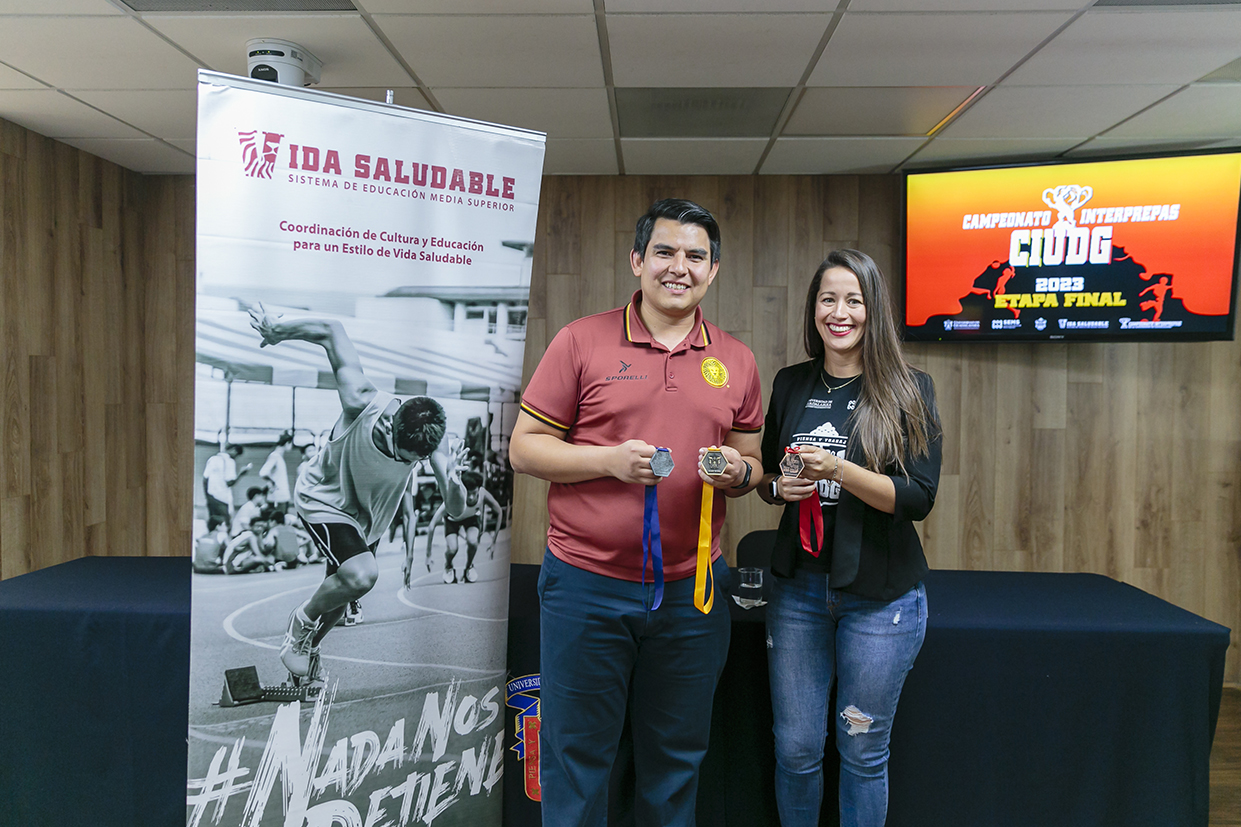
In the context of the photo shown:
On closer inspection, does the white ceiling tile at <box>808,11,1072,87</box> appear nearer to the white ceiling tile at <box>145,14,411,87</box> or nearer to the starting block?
the white ceiling tile at <box>145,14,411,87</box>

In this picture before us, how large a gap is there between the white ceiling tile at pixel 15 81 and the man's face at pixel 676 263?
2.59 meters

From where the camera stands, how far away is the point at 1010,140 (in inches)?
126

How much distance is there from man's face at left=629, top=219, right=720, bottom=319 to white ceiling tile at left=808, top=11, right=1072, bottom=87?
1.15m

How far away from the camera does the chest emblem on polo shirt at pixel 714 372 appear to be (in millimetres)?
1565

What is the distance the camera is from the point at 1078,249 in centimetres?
323

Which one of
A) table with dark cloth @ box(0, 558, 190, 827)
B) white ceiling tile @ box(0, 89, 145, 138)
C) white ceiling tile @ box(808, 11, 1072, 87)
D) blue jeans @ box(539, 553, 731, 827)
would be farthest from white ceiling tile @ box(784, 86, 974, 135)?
white ceiling tile @ box(0, 89, 145, 138)

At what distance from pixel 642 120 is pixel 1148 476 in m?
3.22

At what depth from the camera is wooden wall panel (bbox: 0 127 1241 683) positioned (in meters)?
3.63

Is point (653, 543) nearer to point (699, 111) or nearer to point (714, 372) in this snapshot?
point (714, 372)

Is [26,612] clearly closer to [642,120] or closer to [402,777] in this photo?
[402,777]

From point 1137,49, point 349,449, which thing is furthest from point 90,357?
point 1137,49

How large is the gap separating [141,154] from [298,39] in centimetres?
180

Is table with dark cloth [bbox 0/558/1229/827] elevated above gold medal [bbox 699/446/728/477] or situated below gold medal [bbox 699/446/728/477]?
below

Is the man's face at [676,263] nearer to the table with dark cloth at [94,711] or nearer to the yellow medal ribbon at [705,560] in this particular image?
the yellow medal ribbon at [705,560]
